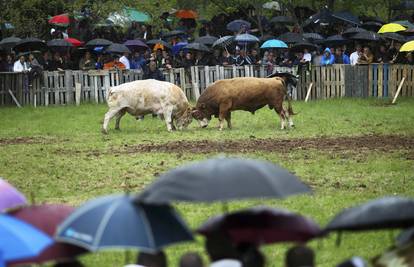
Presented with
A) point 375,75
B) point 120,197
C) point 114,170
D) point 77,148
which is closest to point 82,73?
point 375,75

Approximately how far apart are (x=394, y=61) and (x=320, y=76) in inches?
108

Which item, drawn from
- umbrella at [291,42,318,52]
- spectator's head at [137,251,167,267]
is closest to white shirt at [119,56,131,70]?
umbrella at [291,42,318,52]

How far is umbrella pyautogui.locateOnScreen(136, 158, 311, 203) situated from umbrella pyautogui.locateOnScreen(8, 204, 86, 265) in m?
0.59

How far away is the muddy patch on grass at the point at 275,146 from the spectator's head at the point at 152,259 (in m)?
13.2

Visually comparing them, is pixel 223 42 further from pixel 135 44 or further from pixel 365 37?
pixel 365 37

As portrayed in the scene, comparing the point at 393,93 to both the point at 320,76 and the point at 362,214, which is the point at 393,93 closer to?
the point at 320,76

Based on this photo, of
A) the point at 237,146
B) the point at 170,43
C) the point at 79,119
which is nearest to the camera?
the point at 237,146

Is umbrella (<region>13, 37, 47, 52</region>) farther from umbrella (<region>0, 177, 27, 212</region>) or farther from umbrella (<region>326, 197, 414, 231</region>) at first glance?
umbrella (<region>326, 197, 414, 231</region>)

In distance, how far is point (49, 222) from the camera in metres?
7.41

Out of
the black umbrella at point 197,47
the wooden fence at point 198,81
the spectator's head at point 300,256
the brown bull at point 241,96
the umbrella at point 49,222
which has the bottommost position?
→ the wooden fence at point 198,81

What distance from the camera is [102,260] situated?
422 inches

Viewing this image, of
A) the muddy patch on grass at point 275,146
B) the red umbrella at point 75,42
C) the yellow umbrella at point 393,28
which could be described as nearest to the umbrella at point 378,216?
the muddy patch on grass at point 275,146

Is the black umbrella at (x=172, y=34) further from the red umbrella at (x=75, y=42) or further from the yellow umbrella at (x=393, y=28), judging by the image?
the yellow umbrella at (x=393, y=28)

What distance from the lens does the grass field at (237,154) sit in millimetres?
13297
